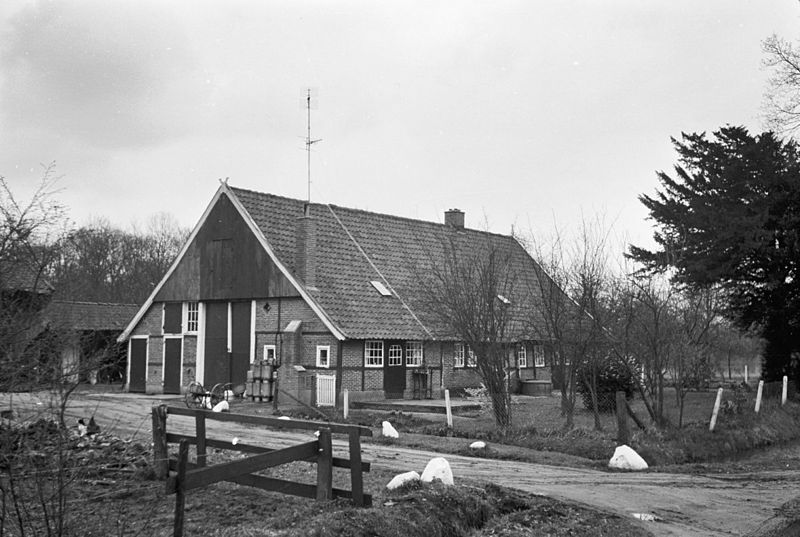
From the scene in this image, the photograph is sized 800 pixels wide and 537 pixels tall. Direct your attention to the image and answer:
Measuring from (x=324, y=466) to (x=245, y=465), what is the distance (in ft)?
3.93

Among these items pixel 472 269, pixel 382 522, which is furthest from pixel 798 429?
pixel 382 522

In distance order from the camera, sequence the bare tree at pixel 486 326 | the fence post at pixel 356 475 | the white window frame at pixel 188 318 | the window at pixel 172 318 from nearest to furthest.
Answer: the fence post at pixel 356 475 < the bare tree at pixel 486 326 < the white window frame at pixel 188 318 < the window at pixel 172 318

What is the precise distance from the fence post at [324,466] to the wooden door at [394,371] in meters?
19.4

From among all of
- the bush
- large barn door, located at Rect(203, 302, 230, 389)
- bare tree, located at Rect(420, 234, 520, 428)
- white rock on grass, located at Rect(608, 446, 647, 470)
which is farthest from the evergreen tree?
large barn door, located at Rect(203, 302, 230, 389)

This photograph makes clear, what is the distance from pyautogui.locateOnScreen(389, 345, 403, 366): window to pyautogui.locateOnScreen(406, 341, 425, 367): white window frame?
38 cm

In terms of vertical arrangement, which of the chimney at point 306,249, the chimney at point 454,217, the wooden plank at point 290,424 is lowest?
the wooden plank at point 290,424

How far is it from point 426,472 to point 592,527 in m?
2.36

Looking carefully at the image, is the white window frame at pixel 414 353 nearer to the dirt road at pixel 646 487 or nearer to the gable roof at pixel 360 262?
the gable roof at pixel 360 262

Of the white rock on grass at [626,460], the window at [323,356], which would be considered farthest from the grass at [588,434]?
the window at [323,356]

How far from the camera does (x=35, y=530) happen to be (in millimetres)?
6855

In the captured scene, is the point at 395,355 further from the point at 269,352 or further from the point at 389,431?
the point at 389,431

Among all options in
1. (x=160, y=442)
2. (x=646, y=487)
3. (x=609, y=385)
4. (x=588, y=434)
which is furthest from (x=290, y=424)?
(x=609, y=385)

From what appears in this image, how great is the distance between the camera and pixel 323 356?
91.9ft

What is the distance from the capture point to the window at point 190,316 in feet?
106
